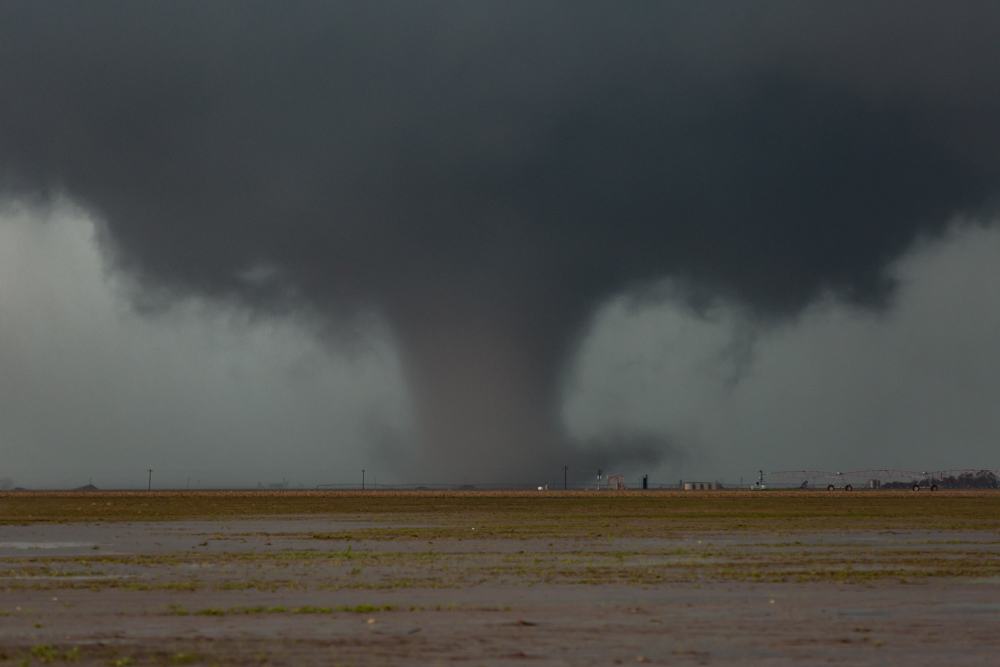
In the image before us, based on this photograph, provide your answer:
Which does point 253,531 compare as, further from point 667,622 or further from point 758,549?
point 667,622

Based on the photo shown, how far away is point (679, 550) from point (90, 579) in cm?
2461

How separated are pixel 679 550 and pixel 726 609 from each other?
1855cm

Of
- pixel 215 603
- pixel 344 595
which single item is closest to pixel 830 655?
pixel 344 595

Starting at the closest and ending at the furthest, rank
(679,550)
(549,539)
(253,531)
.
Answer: (679,550) < (549,539) < (253,531)

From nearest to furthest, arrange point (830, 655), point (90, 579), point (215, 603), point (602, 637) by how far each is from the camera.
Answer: point (830, 655) → point (602, 637) → point (215, 603) → point (90, 579)

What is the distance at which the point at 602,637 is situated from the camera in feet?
64.4

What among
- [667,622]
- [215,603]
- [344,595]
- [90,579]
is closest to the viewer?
[667,622]

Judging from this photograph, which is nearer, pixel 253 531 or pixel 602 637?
pixel 602 637

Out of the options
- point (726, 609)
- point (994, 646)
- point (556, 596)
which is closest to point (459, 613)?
point (556, 596)

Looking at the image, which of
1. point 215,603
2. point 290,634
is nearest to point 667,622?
point 290,634

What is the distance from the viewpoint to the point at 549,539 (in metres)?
50.8

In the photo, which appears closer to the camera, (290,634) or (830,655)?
(830,655)

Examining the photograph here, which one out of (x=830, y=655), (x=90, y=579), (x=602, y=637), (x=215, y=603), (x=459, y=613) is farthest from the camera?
(x=90, y=579)

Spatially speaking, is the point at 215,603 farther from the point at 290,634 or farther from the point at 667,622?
Result: the point at 667,622
